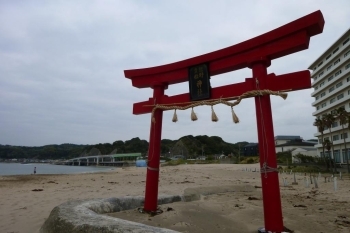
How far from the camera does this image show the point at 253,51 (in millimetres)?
4559

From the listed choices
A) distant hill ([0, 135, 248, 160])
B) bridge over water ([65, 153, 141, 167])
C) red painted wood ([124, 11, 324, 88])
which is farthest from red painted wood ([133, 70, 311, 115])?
bridge over water ([65, 153, 141, 167])

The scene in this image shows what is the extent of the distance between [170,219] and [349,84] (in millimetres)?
41584

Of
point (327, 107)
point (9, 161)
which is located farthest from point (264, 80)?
point (9, 161)

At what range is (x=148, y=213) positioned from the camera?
534 cm

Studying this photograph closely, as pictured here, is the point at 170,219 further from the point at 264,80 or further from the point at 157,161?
the point at 264,80

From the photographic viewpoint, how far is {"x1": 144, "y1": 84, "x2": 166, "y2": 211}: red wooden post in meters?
Result: 5.52

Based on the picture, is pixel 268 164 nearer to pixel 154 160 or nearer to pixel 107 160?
pixel 154 160

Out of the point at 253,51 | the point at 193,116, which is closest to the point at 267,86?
the point at 253,51

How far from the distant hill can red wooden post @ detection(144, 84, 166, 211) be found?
71.7 meters

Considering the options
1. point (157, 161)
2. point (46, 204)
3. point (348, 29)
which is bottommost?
point (46, 204)

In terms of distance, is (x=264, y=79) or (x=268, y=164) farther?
(x=264, y=79)

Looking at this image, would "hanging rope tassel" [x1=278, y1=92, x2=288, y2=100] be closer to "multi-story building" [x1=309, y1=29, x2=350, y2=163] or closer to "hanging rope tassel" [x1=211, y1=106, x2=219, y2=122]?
"hanging rope tassel" [x1=211, y1=106, x2=219, y2=122]

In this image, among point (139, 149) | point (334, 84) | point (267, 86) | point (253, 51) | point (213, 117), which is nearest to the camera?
point (267, 86)

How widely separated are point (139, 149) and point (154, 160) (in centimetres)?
9664
